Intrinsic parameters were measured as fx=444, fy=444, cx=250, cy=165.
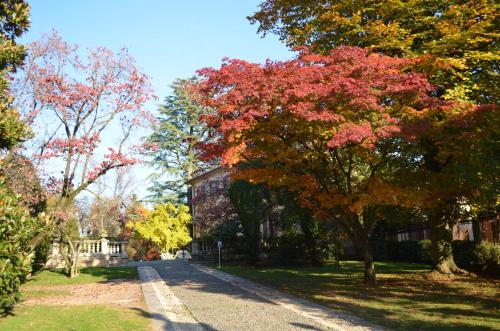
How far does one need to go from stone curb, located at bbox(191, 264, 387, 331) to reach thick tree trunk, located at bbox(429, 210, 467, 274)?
636 centimetres

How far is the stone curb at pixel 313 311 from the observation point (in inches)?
320

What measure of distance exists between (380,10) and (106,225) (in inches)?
1345

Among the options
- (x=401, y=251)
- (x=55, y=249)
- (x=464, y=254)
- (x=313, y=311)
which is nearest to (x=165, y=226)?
(x=55, y=249)

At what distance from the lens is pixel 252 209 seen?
75.6ft

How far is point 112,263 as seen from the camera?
2784cm

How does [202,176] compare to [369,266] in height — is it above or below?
above

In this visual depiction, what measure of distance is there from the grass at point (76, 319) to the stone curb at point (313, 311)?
3.29 metres

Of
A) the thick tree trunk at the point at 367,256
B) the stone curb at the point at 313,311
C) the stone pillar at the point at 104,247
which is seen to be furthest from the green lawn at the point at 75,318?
the stone pillar at the point at 104,247

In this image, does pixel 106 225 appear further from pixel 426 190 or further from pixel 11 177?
pixel 426 190

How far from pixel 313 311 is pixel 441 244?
8.08 metres

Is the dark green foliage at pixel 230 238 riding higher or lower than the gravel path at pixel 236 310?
higher

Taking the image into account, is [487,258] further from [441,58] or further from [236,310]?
[236,310]

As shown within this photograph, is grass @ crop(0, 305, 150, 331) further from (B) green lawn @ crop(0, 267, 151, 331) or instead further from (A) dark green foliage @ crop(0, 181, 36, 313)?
(A) dark green foliage @ crop(0, 181, 36, 313)

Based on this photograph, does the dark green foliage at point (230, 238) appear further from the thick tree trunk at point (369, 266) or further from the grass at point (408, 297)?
the thick tree trunk at point (369, 266)
